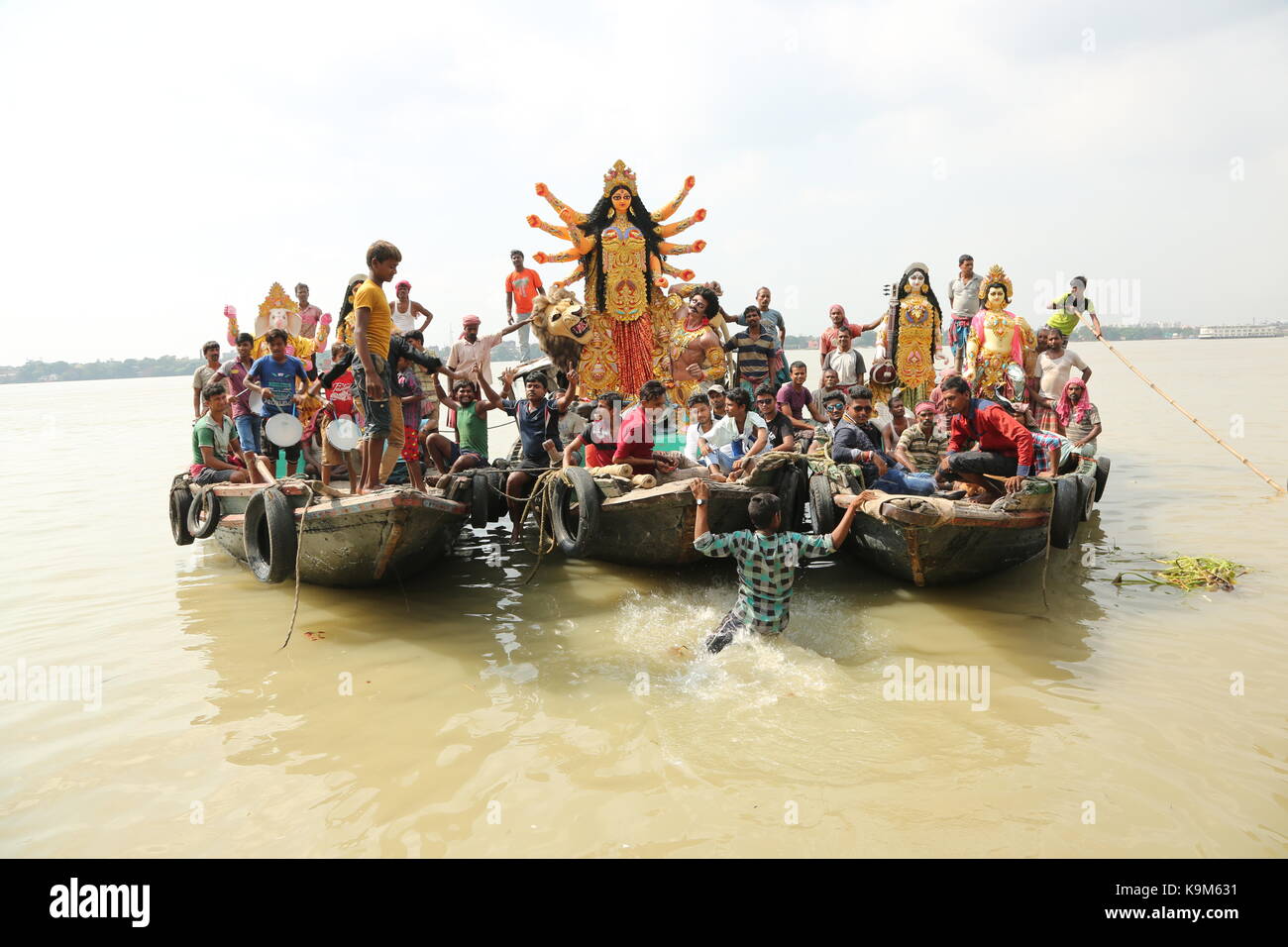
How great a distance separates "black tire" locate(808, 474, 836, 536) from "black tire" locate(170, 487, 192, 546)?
20.5ft

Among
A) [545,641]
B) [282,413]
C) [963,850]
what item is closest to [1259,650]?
[963,850]

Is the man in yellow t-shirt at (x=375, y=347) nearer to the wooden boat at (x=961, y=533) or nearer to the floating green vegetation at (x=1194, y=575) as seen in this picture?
the wooden boat at (x=961, y=533)

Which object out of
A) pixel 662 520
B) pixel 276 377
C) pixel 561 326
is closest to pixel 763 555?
pixel 662 520

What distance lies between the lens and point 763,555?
4.88m

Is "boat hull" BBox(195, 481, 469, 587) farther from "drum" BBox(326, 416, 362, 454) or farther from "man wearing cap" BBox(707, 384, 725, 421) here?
"man wearing cap" BBox(707, 384, 725, 421)

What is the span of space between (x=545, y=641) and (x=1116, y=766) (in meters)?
3.55

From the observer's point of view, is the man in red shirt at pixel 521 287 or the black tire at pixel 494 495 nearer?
the black tire at pixel 494 495

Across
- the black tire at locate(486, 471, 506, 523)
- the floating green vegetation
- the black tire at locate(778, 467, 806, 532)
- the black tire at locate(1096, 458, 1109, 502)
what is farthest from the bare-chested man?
the floating green vegetation

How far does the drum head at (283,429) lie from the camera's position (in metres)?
7.80

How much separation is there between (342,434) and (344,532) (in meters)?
1.86

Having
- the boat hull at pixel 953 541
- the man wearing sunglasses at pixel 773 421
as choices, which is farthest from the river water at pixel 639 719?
the man wearing sunglasses at pixel 773 421

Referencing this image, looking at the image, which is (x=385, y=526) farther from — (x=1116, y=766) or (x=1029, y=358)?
(x=1029, y=358)

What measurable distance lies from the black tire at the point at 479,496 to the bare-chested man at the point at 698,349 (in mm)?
3107
